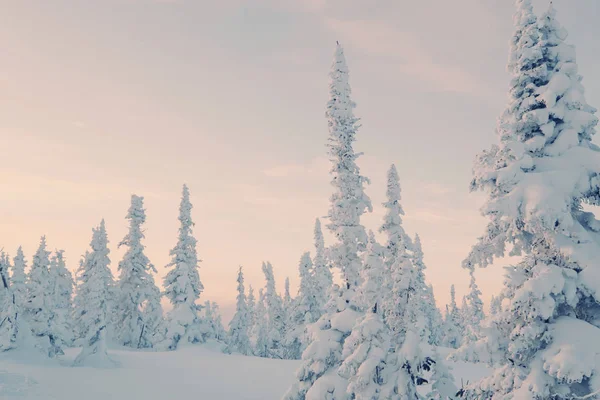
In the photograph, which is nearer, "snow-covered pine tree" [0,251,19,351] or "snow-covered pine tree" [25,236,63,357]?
"snow-covered pine tree" [0,251,19,351]

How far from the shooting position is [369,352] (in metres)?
17.5

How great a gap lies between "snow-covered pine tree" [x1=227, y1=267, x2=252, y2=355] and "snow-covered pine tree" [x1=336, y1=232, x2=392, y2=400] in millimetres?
49852

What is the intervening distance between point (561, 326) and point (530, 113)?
5884mm

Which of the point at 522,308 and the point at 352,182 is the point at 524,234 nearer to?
the point at 522,308

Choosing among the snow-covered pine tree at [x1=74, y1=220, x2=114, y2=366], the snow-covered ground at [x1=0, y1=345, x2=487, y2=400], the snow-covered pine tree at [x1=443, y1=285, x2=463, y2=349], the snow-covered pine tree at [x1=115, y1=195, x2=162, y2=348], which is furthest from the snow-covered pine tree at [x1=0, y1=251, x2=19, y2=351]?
the snow-covered pine tree at [x1=443, y1=285, x2=463, y2=349]

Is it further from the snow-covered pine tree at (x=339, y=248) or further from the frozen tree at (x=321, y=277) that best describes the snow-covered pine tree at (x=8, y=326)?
the frozen tree at (x=321, y=277)

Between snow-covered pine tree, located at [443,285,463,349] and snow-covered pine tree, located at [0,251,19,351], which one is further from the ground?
snow-covered pine tree, located at [0,251,19,351]

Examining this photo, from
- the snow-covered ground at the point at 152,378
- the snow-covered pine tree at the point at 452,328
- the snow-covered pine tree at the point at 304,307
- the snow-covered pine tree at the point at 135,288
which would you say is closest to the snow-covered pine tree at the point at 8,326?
the snow-covered ground at the point at 152,378

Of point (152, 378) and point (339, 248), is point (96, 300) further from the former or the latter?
point (339, 248)

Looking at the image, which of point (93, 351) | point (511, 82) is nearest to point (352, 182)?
point (511, 82)

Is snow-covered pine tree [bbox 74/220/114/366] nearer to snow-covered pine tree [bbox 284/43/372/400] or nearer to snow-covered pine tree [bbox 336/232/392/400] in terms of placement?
snow-covered pine tree [bbox 284/43/372/400]

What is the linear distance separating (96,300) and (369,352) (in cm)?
3867

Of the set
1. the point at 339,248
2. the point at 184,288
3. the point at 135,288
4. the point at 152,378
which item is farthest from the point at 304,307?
the point at 339,248

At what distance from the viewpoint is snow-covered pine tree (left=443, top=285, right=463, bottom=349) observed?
262 feet
